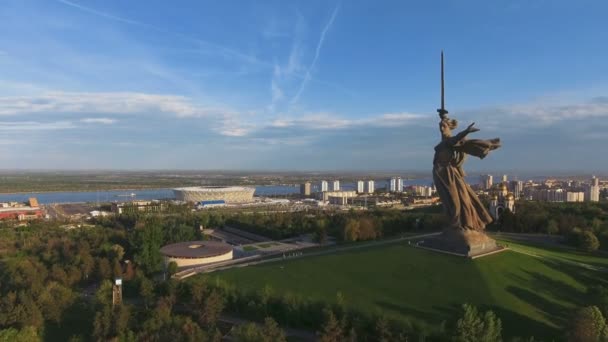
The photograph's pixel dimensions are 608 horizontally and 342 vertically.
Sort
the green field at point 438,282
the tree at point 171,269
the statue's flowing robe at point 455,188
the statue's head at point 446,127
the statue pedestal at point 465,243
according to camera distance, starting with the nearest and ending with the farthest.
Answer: the green field at point 438,282, the statue pedestal at point 465,243, the statue's flowing robe at point 455,188, the statue's head at point 446,127, the tree at point 171,269

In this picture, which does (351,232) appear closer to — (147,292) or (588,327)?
(147,292)

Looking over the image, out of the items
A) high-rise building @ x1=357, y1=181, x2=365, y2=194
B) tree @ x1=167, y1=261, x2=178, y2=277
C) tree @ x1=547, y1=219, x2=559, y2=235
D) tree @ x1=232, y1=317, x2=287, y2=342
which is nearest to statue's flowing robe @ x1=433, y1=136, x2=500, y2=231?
tree @ x1=232, y1=317, x2=287, y2=342

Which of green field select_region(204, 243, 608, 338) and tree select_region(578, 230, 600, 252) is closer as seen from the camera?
green field select_region(204, 243, 608, 338)

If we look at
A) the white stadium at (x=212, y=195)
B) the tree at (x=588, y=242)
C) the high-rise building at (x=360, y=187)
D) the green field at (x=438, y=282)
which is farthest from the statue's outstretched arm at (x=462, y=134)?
the high-rise building at (x=360, y=187)

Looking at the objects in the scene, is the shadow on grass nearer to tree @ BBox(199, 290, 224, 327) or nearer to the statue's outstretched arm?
tree @ BBox(199, 290, 224, 327)

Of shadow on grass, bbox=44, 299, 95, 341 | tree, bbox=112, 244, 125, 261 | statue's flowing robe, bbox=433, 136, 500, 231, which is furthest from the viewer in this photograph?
tree, bbox=112, 244, 125, 261

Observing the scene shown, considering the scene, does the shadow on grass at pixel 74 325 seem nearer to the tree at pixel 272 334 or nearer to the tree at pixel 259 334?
the tree at pixel 259 334

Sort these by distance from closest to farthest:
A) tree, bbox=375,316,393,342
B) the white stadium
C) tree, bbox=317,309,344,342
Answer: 1. tree, bbox=317,309,344,342
2. tree, bbox=375,316,393,342
3. the white stadium

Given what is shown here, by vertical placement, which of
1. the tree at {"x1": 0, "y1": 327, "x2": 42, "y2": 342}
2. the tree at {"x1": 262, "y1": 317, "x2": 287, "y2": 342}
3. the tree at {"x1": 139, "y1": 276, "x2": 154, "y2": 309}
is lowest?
the tree at {"x1": 0, "y1": 327, "x2": 42, "y2": 342}
